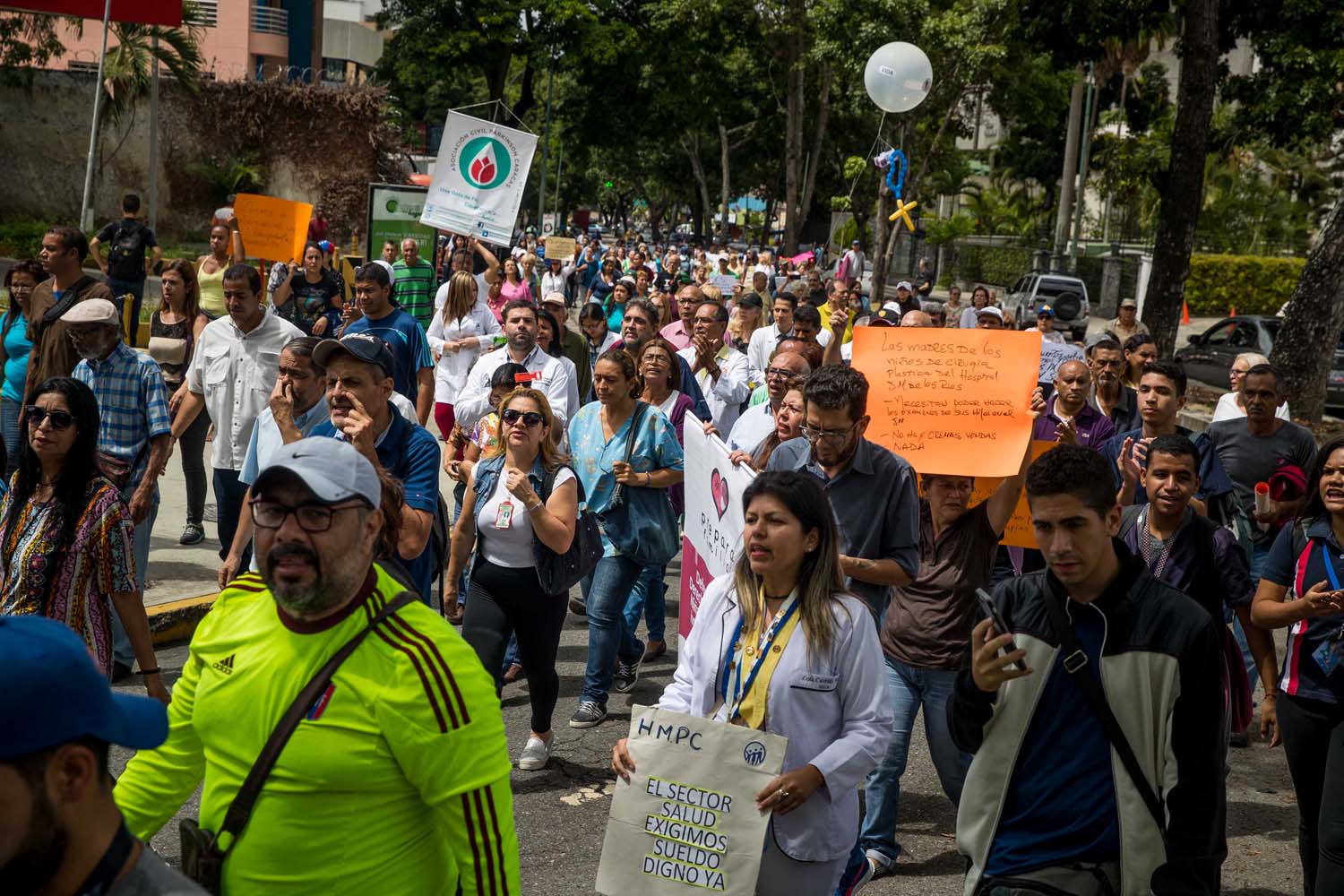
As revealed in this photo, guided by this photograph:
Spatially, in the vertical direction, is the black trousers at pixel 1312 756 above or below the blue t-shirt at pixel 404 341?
below

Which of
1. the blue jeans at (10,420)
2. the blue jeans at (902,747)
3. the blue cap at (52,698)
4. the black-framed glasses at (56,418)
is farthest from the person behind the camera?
the blue jeans at (10,420)

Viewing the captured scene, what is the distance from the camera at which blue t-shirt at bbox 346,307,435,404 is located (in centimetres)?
916

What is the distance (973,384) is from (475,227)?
27.8ft

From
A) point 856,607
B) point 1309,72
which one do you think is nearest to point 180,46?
point 1309,72

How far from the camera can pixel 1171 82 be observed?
70688 millimetres

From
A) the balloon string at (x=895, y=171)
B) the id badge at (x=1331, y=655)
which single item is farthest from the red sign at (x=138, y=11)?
the id badge at (x=1331, y=655)

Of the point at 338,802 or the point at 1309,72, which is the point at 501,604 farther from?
the point at 1309,72

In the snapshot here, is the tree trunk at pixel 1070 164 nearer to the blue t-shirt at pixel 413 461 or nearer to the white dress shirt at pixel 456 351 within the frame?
the white dress shirt at pixel 456 351

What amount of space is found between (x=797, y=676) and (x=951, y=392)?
3.06 m

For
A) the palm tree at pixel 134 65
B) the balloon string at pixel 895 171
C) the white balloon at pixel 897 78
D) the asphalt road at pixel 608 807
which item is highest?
the palm tree at pixel 134 65

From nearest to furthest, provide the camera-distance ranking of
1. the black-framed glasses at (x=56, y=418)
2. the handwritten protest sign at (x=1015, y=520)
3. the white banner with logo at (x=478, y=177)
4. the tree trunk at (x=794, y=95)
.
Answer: the black-framed glasses at (x=56, y=418)
the handwritten protest sign at (x=1015, y=520)
the white banner with logo at (x=478, y=177)
the tree trunk at (x=794, y=95)

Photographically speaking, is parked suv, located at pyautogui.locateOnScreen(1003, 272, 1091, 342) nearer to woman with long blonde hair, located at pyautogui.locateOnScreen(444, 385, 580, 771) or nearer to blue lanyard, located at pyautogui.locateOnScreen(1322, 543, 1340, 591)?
woman with long blonde hair, located at pyautogui.locateOnScreen(444, 385, 580, 771)

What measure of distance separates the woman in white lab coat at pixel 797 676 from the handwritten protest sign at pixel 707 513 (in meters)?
0.76

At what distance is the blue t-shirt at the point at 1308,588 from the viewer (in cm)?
470
